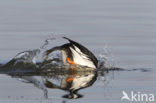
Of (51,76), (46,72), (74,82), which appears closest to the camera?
(74,82)

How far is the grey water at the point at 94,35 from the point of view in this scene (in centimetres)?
1427

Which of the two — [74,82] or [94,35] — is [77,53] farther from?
[94,35]

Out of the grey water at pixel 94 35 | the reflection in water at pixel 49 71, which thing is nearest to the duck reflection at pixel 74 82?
the reflection in water at pixel 49 71

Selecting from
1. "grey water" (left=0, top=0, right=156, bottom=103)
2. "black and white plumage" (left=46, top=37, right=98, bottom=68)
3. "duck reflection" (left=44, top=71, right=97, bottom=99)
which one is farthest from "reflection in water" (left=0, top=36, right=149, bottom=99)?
"grey water" (left=0, top=0, right=156, bottom=103)

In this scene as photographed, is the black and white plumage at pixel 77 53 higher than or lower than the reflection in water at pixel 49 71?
higher

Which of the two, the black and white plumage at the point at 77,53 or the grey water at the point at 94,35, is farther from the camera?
the black and white plumage at the point at 77,53

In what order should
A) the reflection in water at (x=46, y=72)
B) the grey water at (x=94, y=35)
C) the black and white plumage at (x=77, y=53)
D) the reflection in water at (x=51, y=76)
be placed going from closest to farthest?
the grey water at (x=94, y=35), the reflection in water at (x=51, y=76), the reflection in water at (x=46, y=72), the black and white plumage at (x=77, y=53)

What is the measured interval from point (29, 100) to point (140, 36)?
24.3 feet

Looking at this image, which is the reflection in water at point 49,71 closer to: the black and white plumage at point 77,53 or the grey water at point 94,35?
the black and white plumage at point 77,53

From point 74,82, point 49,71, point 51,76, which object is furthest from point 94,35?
point 74,82

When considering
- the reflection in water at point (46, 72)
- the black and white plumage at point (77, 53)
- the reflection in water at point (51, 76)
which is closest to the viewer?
the reflection in water at point (51, 76)

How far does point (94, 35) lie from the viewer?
20359 millimetres

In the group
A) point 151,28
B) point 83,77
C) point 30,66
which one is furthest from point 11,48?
point 151,28

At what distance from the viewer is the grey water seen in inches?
562
